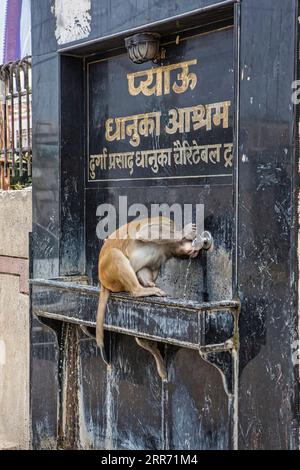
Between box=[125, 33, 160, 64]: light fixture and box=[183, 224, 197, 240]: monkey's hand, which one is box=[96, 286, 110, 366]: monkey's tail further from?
box=[125, 33, 160, 64]: light fixture

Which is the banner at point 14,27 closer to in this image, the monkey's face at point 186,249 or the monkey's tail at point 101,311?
the monkey's tail at point 101,311

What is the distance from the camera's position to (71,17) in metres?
5.45

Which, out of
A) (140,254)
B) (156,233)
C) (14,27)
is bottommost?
(140,254)

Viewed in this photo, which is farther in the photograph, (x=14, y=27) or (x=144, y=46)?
(x=14, y=27)

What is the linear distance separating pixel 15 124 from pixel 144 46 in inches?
110

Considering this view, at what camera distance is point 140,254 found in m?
4.65

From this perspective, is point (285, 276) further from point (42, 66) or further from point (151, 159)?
point (42, 66)

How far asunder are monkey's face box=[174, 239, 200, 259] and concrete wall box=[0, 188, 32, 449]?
208 cm

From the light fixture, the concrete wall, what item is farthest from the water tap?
the concrete wall

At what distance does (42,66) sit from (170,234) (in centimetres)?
207

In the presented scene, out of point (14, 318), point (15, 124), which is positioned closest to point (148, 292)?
point (14, 318)

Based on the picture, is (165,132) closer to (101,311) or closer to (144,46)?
(144,46)
